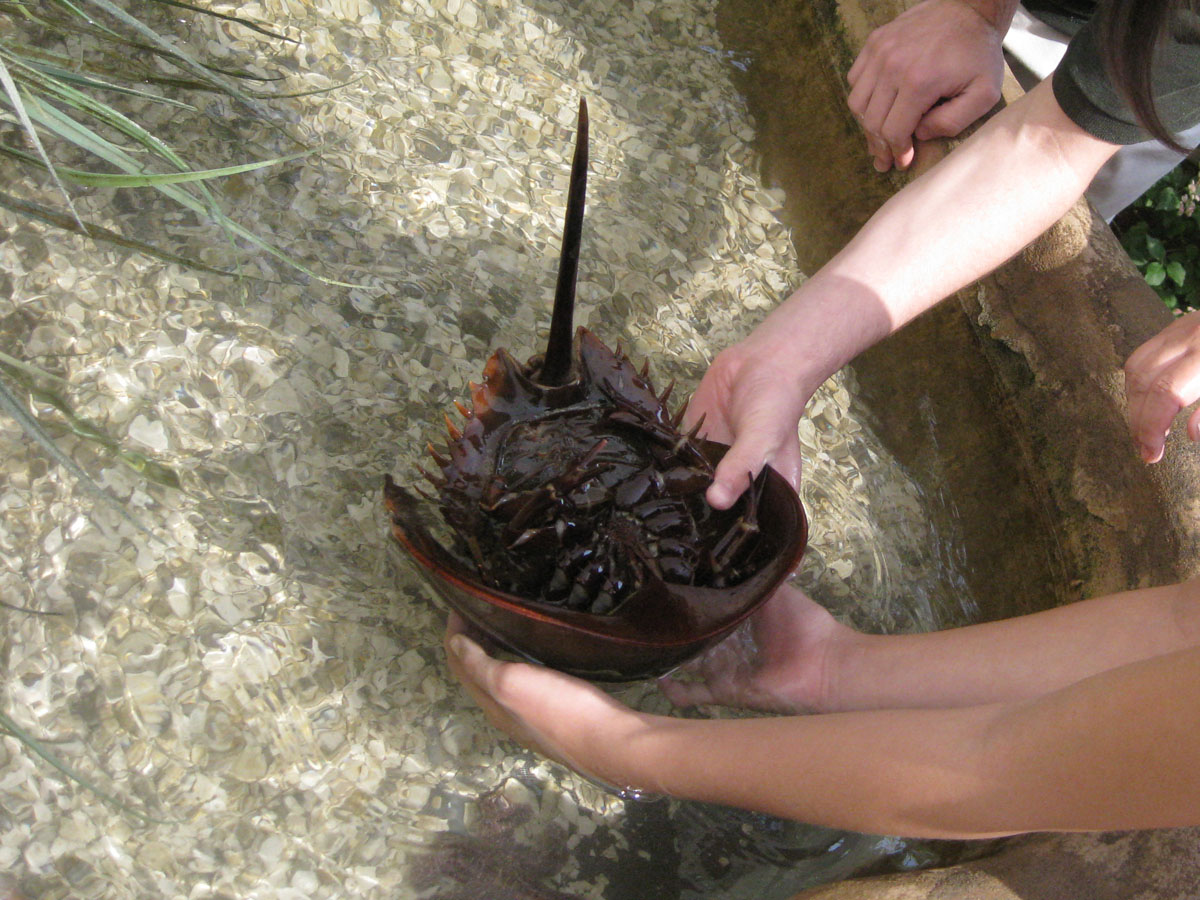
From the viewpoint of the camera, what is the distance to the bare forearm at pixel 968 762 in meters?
0.79

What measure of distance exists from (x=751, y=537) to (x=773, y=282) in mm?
984

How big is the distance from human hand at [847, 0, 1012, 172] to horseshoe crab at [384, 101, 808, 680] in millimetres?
971

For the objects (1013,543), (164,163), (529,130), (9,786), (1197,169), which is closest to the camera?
(9,786)

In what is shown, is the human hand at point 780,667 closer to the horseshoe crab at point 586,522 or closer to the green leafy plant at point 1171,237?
the horseshoe crab at point 586,522

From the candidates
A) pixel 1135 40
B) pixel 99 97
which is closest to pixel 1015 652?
pixel 1135 40

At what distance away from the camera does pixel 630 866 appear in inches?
52.7

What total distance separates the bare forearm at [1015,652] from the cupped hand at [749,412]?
32 centimetres

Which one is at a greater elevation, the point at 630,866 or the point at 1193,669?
the point at 1193,669

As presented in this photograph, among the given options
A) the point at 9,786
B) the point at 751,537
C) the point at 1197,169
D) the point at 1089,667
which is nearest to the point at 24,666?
the point at 9,786

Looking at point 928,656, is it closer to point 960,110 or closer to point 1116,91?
point 1116,91

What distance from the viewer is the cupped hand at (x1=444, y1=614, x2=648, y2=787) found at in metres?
1.18

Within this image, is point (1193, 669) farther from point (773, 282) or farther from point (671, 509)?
point (773, 282)

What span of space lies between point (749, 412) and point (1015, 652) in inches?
20.9

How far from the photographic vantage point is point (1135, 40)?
1.12 m
